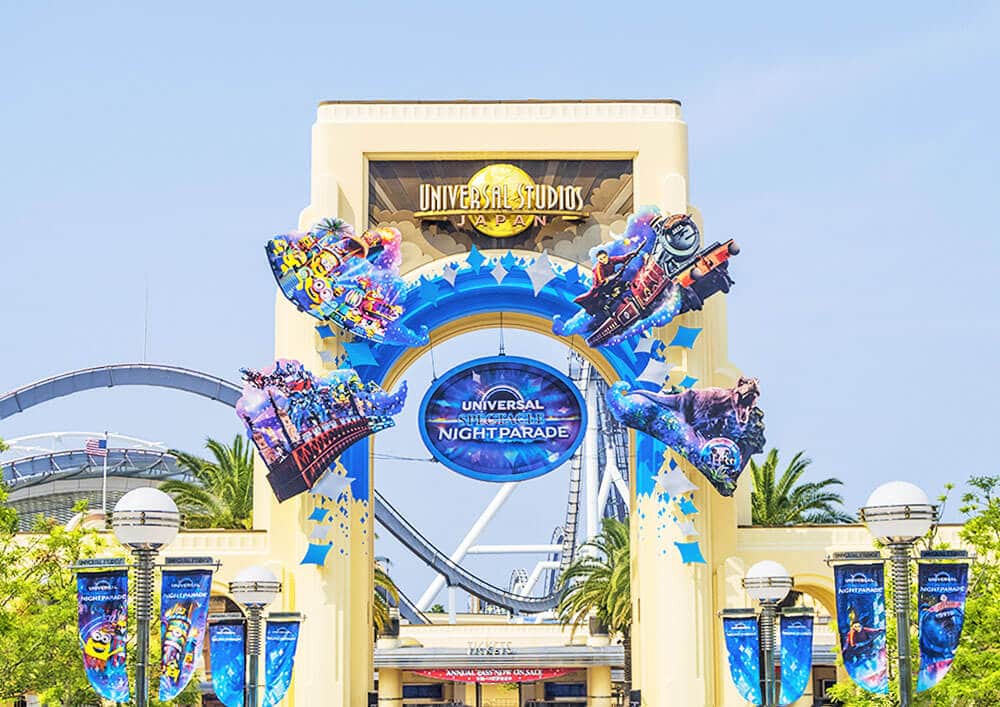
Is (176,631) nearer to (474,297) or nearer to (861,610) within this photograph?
→ (861,610)

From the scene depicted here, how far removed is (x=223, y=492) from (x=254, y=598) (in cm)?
2696

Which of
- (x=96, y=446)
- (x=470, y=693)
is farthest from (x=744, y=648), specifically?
(x=96, y=446)

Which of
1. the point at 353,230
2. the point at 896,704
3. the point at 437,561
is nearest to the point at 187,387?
the point at 437,561

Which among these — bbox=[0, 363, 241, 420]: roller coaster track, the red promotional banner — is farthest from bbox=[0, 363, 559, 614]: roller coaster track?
the red promotional banner

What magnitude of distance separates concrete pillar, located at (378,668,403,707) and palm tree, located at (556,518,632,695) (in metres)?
6.98

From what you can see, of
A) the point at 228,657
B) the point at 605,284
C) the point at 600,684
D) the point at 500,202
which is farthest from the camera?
the point at 600,684

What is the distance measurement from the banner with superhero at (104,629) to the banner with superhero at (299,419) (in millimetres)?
18262

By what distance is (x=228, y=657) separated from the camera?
36188 millimetres

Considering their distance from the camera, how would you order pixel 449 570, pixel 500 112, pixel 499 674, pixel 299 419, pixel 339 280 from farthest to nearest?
pixel 449 570, pixel 499 674, pixel 500 112, pixel 339 280, pixel 299 419

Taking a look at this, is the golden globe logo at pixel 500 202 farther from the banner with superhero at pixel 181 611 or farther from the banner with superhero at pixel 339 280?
the banner with superhero at pixel 181 611

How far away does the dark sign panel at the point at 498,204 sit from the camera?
5375cm

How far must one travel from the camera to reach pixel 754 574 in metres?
34.9

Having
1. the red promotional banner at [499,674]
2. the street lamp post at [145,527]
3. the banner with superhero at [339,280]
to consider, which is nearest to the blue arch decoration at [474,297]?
the banner with superhero at [339,280]

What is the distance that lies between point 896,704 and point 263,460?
19328 millimetres
